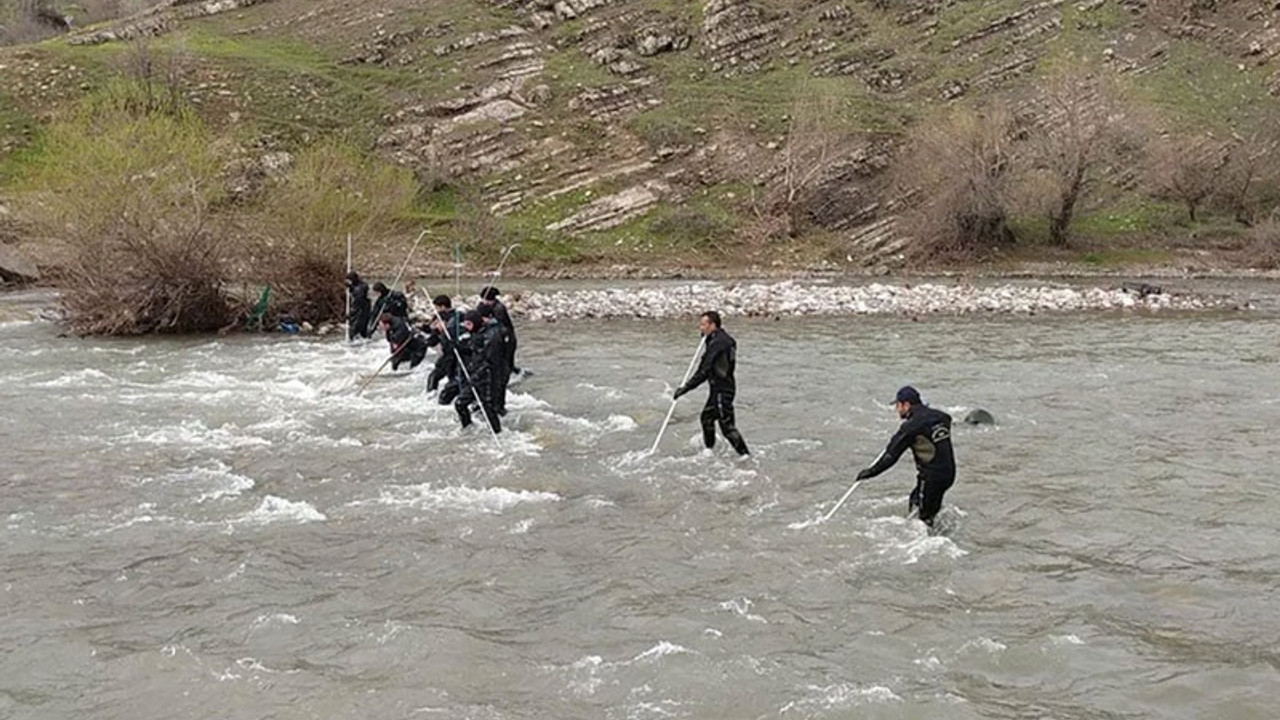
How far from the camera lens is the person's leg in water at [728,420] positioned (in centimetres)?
1697

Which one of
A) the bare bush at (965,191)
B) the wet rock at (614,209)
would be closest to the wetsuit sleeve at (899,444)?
the bare bush at (965,191)

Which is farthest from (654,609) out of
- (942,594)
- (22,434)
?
(22,434)

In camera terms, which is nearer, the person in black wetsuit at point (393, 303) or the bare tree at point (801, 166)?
the person in black wetsuit at point (393, 303)

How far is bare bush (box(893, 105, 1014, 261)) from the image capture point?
51.1 metres

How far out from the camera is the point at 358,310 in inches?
1169

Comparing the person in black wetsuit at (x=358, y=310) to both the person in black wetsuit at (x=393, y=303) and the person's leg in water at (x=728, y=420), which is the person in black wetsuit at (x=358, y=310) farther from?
the person's leg in water at (x=728, y=420)

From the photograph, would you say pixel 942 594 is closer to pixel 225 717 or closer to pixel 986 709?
pixel 986 709

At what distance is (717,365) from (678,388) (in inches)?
121

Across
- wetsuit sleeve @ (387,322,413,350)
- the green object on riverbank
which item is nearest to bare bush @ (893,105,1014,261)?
the green object on riverbank

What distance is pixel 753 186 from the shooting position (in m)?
59.2

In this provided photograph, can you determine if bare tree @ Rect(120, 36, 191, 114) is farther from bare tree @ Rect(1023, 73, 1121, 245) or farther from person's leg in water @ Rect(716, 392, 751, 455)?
person's leg in water @ Rect(716, 392, 751, 455)

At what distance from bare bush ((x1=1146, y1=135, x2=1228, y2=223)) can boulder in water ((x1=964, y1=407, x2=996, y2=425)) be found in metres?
41.3

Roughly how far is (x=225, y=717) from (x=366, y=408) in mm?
12591

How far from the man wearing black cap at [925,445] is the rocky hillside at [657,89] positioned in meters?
40.2
